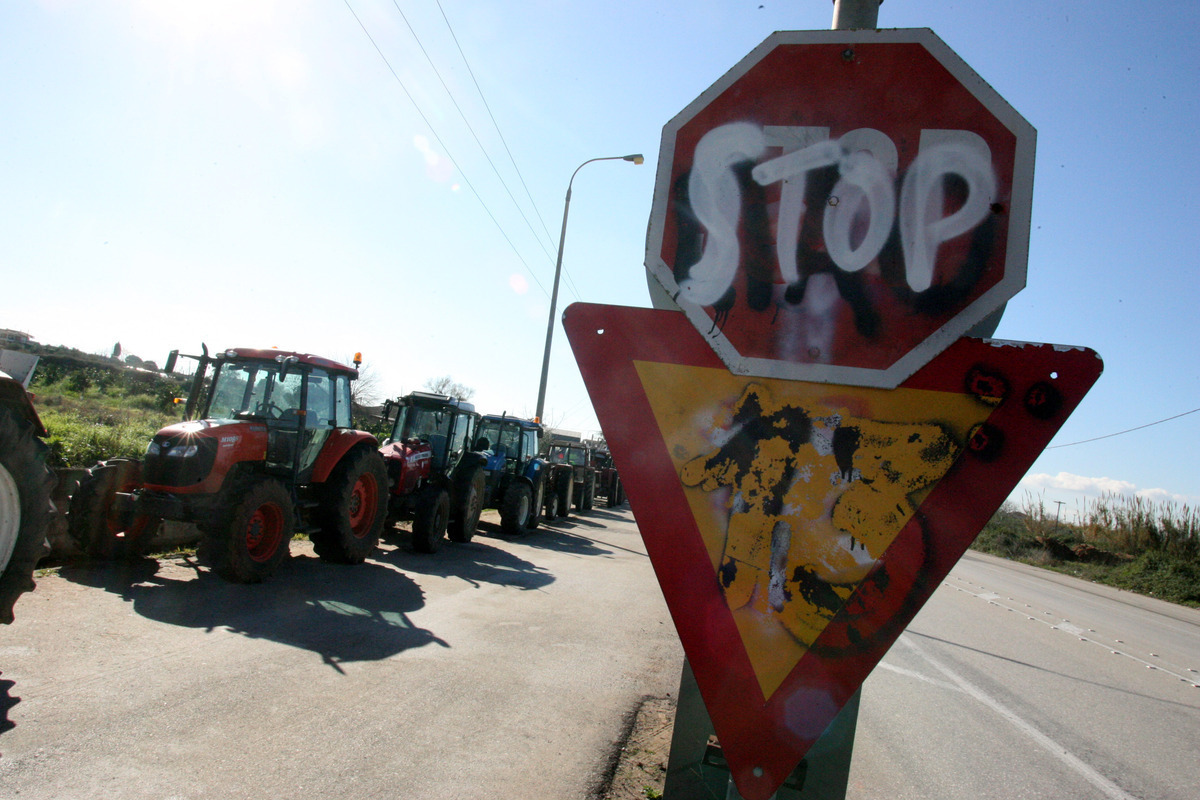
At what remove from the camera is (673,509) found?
126cm

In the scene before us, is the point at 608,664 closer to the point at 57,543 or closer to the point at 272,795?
the point at 272,795

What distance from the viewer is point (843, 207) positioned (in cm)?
130

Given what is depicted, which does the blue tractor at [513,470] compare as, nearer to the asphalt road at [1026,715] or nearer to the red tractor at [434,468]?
the red tractor at [434,468]

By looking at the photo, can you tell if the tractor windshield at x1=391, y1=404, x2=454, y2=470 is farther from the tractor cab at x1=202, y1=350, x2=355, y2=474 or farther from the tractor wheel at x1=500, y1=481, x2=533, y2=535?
the tractor cab at x1=202, y1=350, x2=355, y2=474

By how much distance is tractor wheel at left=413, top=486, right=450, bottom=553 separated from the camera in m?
9.89

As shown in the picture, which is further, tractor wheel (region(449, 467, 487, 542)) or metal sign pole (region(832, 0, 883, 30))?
tractor wheel (region(449, 467, 487, 542))

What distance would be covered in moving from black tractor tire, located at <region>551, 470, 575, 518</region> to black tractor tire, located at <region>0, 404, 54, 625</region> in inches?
556

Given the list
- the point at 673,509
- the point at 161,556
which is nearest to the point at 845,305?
the point at 673,509

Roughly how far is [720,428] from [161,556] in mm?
7940

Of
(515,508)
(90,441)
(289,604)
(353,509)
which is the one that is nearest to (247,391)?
(353,509)

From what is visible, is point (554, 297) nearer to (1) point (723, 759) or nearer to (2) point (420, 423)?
(2) point (420, 423)

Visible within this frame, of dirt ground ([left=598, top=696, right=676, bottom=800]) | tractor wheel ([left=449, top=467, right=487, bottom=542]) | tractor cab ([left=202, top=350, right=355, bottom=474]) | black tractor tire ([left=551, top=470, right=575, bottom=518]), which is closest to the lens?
dirt ground ([left=598, top=696, right=676, bottom=800])

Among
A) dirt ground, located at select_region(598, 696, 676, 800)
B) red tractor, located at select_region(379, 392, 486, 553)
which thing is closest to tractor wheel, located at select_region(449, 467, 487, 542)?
red tractor, located at select_region(379, 392, 486, 553)

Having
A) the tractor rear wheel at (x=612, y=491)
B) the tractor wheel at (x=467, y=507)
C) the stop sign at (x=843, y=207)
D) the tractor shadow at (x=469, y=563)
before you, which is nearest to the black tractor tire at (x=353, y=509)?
the tractor shadow at (x=469, y=563)
